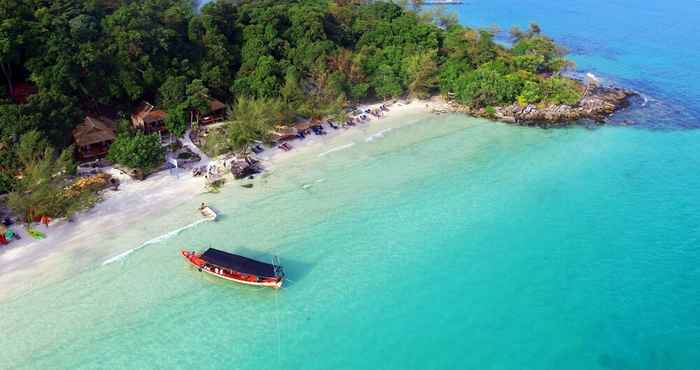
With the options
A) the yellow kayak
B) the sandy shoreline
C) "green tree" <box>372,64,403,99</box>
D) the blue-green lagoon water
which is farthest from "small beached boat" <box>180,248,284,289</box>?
"green tree" <box>372,64,403,99</box>

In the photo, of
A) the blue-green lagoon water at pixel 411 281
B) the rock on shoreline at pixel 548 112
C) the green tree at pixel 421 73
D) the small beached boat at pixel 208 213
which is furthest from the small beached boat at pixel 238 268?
the rock on shoreline at pixel 548 112

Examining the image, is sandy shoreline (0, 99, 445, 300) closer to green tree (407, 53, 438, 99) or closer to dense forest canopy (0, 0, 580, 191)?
dense forest canopy (0, 0, 580, 191)

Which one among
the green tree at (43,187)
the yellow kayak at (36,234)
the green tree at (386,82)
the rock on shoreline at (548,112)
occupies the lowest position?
the yellow kayak at (36,234)

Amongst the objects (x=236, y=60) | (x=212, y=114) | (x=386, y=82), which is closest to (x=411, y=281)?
(x=212, y=114)

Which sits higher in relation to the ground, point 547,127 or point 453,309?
point 547,127

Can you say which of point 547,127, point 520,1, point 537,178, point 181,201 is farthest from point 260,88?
point 520,1

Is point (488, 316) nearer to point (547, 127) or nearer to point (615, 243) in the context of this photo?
point (615, 243)

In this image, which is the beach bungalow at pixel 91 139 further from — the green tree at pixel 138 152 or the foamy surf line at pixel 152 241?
the foamy surf line at pixel 152 241
